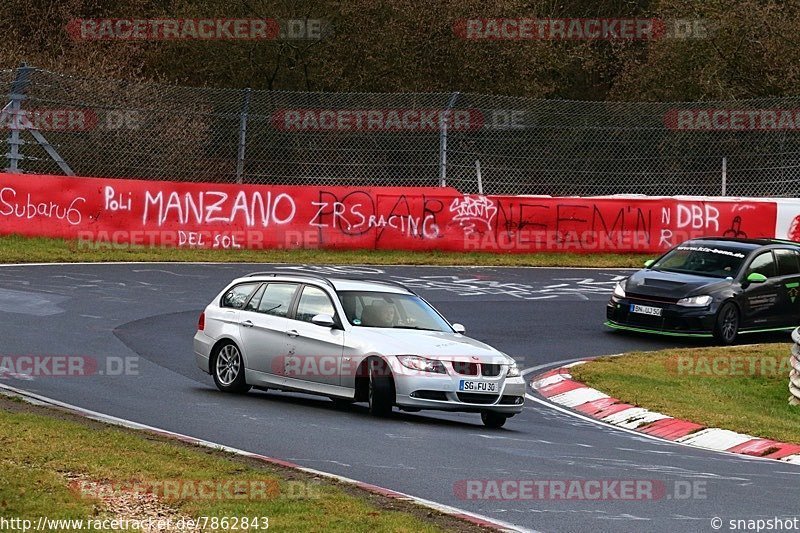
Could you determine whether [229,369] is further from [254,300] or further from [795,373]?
[795,373]

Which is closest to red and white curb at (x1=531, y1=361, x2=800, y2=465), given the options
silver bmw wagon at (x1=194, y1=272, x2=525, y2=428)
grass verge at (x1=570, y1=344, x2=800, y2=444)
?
grass verge at (x1=570, y1=344, x2=800, y2=444)

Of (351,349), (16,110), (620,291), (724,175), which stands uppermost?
(16,110)

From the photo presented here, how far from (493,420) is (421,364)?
3.39ft

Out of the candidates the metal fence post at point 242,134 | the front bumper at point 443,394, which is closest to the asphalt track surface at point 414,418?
the front bumper at point 443,394

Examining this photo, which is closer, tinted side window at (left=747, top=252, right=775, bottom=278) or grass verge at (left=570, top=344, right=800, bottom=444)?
grass verge at (left=570, top=344, right=800, bottom=444)

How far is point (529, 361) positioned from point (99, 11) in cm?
2403

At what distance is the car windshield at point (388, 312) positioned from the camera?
14.2 metres

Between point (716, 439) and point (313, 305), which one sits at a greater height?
point (313, 305)

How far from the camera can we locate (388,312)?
14445 mm

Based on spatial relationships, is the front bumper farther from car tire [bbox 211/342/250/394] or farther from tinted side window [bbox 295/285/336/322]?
car tire [bbox 211/342/250/394]

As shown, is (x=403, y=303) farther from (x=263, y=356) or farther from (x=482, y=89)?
(x=482, y=89)

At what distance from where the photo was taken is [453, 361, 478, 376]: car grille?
13336 millimetres

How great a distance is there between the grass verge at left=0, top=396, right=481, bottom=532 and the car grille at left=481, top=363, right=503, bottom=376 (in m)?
3.54

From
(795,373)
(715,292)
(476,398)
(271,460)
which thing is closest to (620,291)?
(715,292)
